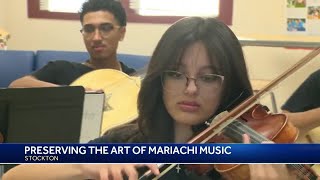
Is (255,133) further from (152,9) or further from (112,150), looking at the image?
(152,9)

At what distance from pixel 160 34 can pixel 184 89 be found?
0.54 ft

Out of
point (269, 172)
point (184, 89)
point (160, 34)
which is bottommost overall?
point (269, 172)

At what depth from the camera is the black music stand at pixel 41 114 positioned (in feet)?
2.63

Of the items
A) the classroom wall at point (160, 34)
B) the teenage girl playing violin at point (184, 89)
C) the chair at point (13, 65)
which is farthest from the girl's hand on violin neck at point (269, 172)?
the chair at point (13, 65)

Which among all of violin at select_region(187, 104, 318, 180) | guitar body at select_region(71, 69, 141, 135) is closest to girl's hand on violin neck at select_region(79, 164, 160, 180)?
violin at select_region(187, 104, 318, 180)

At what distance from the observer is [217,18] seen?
0.91 metres

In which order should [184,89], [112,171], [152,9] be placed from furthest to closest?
[152,9] → [184,89] → [112,171]

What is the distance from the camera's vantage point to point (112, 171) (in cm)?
79

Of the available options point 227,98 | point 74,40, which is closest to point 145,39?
point 74,40

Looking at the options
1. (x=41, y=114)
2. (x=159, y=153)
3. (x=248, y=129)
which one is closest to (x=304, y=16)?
(x=248, y=129)

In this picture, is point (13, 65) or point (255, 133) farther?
point (13, 65)

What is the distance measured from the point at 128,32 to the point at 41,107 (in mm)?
339

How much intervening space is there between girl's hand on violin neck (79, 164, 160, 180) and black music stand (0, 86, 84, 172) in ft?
0.35

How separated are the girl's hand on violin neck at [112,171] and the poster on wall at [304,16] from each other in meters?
0.47
